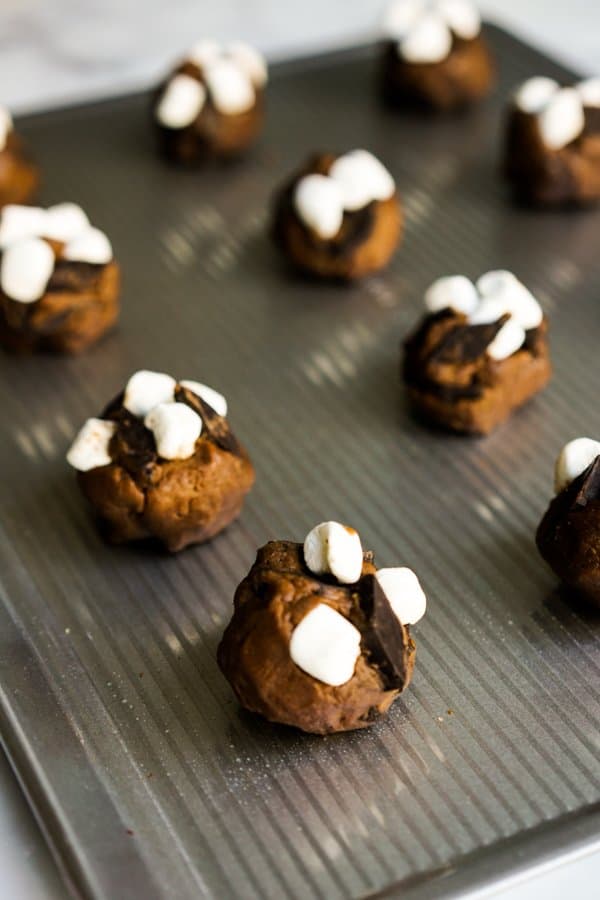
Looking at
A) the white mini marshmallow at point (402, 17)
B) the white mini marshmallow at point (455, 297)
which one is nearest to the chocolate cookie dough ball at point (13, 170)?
the white mini marshmallow at point (402, 17)

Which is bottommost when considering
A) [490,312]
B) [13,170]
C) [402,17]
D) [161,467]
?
[13,170]

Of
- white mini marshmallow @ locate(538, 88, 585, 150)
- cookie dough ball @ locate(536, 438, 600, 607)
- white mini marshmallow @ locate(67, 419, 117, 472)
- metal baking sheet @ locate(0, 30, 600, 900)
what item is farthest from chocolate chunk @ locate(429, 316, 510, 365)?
white mini marshmallow @ locate(538, 88, 585, 150)

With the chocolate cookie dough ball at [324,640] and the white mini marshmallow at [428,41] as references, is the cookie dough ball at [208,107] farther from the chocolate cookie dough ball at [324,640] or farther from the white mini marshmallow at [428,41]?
the chocolate cookie dough ball at [324,640]

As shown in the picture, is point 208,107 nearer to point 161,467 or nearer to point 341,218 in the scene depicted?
point 341,218

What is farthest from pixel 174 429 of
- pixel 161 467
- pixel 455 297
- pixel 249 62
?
pixel 249 62

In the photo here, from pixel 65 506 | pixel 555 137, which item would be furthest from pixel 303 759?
pixel 555 137

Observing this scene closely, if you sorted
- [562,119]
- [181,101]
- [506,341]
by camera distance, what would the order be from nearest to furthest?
[506,341] < [562,119] < [181,101]

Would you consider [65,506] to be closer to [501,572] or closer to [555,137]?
[501,572]

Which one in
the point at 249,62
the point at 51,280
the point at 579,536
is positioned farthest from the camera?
the point at 249,62
